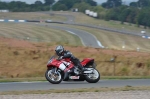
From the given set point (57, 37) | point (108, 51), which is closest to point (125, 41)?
point (57, 37)

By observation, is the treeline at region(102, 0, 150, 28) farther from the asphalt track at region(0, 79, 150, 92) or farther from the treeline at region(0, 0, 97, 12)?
the asphalt track at region(0, 79, 150, 92)

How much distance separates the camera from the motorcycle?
16.5 m

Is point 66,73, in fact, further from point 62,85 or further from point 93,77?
point 93,77

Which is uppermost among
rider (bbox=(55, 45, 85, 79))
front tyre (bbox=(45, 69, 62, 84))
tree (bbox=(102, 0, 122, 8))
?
rider (bbox=(55, 45, 85, 79))

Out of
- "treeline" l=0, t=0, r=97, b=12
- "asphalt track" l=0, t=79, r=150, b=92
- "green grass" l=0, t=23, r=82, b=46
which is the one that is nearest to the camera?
"asphalt track" l=0, t=79, r=150, b=92

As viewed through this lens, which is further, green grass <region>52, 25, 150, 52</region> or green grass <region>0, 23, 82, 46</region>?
green grass <region>52, 25, 150, 52</region>

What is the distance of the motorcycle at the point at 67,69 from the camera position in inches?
651

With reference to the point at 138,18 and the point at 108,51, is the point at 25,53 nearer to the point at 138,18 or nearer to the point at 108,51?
the point at 108,51

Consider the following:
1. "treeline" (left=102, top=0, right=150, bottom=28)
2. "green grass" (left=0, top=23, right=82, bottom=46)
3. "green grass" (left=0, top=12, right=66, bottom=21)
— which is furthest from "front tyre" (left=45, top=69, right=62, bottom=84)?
"treeline" (left=102, top=0, right=150, bottom=28)

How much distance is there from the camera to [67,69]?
1669 centimetres

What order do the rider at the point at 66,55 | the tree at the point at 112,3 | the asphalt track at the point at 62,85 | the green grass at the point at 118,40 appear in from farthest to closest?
the tree at the point at 112,3 < the green grass at the point at 118,40 < the rider at the point at 66,55 < the asphalt track at the point at 62,85

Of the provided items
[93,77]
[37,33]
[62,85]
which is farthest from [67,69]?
[37,33]

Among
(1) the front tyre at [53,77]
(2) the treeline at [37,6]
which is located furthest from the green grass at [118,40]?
(1) the front tyre at [53,77]

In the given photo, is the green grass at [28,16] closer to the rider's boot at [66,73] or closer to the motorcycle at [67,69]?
the motorcycle at [67,69]
